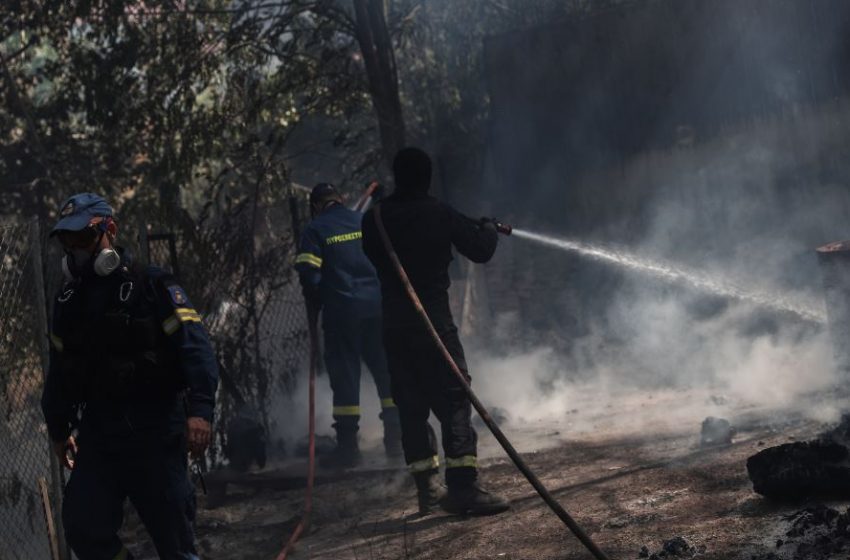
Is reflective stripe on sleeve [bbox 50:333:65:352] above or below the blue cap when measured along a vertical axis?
below

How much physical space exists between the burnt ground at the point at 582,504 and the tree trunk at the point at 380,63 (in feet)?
12.0

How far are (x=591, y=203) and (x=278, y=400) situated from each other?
18.2 ft

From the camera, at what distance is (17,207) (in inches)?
524

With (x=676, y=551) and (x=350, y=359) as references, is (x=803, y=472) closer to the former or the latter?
(x=676, y=551)

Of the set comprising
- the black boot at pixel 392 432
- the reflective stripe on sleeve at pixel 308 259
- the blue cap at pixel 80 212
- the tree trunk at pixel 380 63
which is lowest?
the black boot at pixel 392 432

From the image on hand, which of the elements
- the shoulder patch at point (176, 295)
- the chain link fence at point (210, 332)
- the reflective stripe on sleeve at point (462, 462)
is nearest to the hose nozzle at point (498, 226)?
the reflective stripe on sleeve at point (462, 462)

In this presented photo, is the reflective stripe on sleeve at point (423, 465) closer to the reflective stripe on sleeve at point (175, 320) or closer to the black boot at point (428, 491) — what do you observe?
the black boot at point (428, 491)

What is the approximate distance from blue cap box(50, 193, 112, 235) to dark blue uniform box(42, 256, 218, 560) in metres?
0.22

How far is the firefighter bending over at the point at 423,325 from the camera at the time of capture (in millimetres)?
6062

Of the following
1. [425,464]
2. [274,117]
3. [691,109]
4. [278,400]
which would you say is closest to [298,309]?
[278,400]

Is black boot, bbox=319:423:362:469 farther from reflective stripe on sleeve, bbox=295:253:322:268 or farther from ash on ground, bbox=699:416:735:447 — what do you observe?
ash on ground, bbox=699:416:735:447

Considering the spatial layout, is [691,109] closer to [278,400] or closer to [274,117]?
[274,117]

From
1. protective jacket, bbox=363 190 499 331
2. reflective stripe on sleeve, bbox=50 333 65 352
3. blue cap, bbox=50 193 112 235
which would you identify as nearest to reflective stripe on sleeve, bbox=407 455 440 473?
protective jacket, bbox=363 190 499 331

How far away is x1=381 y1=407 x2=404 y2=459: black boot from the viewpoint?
26.1 ft
